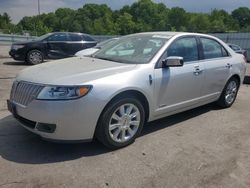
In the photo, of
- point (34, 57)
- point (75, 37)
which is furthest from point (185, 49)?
point (75, 37)

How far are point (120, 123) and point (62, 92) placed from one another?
92cm

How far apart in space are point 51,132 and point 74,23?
260 ft

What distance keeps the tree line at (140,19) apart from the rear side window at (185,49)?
7775 cm

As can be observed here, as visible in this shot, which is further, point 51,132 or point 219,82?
point 219,82

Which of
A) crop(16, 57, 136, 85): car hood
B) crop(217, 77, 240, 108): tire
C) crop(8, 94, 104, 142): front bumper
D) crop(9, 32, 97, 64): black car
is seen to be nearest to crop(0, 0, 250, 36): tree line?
crop(9, 32, 97, 64): black car

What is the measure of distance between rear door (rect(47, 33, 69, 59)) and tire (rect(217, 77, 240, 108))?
8.99 meters

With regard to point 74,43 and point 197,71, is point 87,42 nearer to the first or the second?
point 74,43

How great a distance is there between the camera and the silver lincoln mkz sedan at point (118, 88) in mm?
3645

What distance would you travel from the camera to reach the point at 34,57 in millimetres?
12977

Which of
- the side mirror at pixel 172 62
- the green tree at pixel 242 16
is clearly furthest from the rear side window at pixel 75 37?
the green tree at pixel 242 16

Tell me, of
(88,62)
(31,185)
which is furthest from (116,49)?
(31,185)

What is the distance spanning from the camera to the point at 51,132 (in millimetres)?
3678

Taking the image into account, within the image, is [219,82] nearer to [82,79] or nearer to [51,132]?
[82,79]

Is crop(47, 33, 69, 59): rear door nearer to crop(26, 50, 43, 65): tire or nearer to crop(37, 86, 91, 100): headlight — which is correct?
crop(26, 50, 43, 65): tire
